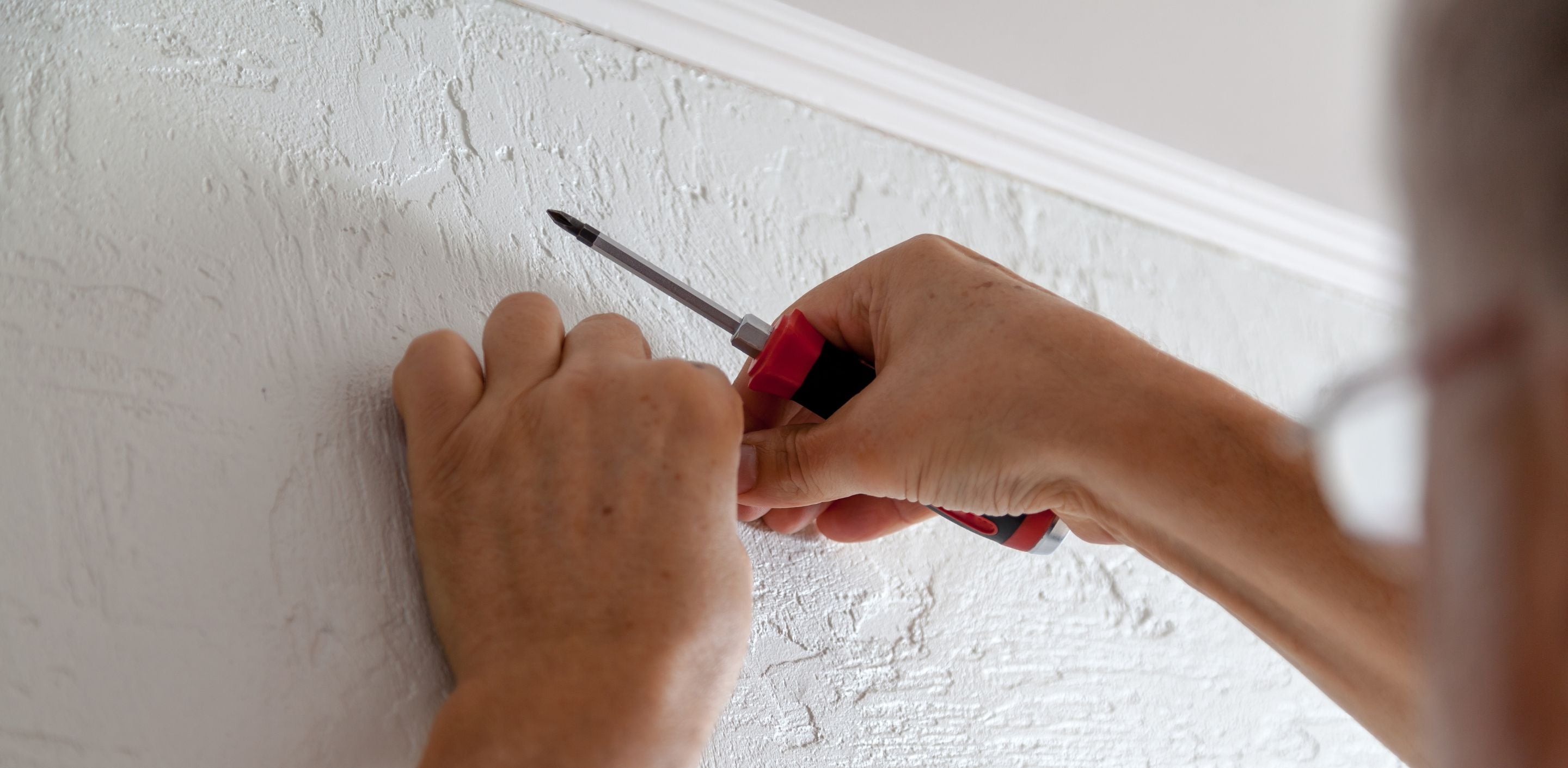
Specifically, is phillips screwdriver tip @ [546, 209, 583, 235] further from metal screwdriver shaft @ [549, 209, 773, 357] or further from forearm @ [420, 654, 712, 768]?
forearm @ [420, 654, 712, 768]

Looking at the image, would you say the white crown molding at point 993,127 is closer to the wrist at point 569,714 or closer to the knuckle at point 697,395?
the knuckle at point 697,395

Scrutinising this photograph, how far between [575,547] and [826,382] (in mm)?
172

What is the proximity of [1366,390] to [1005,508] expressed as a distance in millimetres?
376

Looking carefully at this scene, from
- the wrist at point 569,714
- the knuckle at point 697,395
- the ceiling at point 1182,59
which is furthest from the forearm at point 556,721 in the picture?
the ceiling at point 1182,59

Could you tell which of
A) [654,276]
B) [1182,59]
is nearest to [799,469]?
[654,276]

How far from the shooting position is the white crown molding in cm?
69

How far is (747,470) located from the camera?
49cm

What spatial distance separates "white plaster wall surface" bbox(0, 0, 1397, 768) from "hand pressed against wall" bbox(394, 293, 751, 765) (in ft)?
0.11

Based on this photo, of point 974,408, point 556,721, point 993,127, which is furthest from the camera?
point 993,127

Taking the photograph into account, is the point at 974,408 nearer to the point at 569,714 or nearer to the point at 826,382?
the point at 826,382

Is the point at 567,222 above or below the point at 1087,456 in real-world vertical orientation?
above

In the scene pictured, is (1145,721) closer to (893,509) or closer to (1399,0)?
(893,509)

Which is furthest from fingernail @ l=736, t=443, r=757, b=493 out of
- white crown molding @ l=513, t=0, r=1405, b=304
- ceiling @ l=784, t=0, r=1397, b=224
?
ceiling @ l=784, t=0, r=1397, b=224

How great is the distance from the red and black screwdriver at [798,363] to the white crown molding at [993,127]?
229mm
